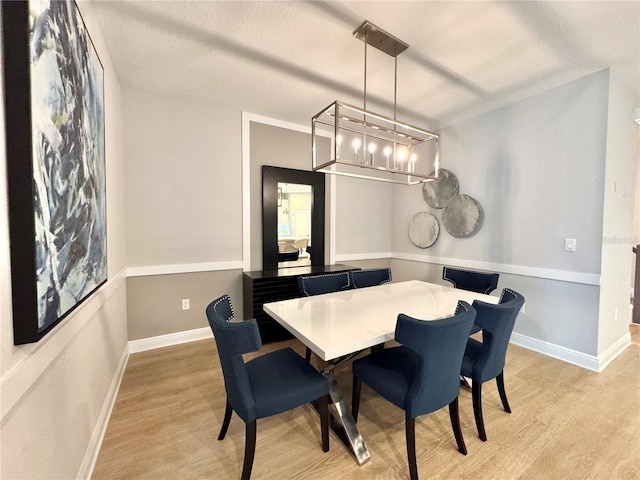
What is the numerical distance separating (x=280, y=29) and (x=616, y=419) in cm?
352

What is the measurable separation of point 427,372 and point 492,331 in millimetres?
561

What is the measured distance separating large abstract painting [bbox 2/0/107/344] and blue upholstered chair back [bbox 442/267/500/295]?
9.73 feet

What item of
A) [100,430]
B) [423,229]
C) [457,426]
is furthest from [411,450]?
[423,229]

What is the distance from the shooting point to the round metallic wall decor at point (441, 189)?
11.3ft

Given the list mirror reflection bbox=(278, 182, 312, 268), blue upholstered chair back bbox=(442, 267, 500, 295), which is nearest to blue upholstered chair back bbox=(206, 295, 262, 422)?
mirror reflection bbox=(278, 182, 312, 268)

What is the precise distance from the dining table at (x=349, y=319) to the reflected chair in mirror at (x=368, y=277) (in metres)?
0.36

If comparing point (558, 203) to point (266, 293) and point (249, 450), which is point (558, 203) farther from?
point (249, 450)

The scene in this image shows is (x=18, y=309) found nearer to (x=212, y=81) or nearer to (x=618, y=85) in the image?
(x=212, y=81)

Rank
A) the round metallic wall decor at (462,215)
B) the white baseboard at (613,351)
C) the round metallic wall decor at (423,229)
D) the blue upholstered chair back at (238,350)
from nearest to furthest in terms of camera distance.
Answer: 1. the blue upholstered chair back at (238,350)
2. the white baseboard at (613,351)
3. the round metallic wall decor at (462,215)
4. the round metallic wall decor at (423,229)

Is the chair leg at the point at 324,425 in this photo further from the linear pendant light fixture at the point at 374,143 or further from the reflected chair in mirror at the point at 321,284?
the linear pendant light fixture at the point at 374,143

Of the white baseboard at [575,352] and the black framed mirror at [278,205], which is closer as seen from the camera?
the white baseboard at [575,352]

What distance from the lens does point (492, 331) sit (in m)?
1.53

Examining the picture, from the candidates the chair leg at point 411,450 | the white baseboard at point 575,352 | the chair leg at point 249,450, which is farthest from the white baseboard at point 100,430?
Result: the white baseboard at point 575,352

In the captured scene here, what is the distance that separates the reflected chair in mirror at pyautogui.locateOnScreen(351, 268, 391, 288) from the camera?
8.74 ft
